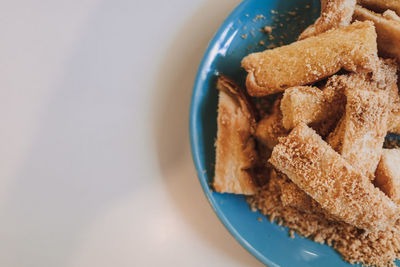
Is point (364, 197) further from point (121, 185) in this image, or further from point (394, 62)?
point (121, 185)

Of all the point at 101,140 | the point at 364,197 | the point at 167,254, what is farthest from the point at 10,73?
the point at 364,197

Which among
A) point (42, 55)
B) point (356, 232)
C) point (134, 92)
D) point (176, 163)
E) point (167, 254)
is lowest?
point (167, 254)

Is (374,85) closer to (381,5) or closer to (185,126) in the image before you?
(381,5)

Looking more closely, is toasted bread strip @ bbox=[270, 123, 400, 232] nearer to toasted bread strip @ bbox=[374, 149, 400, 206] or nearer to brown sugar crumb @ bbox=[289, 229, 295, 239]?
toasted bread strip @ bbox=[374, 149, 400, 206]

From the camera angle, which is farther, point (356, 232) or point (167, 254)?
point (167, 254)

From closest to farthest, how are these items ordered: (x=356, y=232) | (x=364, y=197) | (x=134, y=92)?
(x=364, y=197)
(x=356, y=232)
(x=134, y=92)

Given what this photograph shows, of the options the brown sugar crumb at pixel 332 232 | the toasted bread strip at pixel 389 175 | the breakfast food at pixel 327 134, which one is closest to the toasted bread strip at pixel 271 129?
the breakfast food at pixel 327 134
